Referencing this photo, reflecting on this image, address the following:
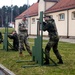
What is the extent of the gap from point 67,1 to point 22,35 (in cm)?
2495

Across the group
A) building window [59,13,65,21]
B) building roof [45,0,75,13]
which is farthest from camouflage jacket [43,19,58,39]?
building window [59,13,65,21]

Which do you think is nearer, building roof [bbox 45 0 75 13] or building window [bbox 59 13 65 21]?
building roof [bbox 45 0 75 13]

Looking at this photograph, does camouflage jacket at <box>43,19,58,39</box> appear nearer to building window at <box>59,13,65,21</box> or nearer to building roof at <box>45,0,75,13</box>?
building roof at <box>45,0,75,13</box>

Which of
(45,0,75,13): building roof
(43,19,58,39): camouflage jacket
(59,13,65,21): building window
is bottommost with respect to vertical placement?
(43,19,58,39): camouflage jacket

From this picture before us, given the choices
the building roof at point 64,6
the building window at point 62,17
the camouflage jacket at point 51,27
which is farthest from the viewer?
Answer: the building window at point 62,17

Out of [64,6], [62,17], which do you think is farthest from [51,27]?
[62,17]

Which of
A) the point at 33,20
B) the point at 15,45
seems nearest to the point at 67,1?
the point at 33,20

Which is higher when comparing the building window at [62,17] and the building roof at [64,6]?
the building roof at [64,6]

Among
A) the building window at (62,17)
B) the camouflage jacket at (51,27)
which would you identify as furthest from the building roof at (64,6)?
the camouflage jacket at (51,27)

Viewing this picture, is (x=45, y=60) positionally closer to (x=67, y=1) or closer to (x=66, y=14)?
(x=66, y=14)

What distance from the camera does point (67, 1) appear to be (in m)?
37.3

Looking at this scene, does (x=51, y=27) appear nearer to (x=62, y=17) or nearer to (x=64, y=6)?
(x=64, y=6)

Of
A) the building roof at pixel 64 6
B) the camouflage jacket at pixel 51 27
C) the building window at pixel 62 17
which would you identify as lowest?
the camouflage jacket at pixel 51 27

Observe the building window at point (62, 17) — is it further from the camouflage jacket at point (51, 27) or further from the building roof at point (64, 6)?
the camouflage jacket at point (51, 27)
